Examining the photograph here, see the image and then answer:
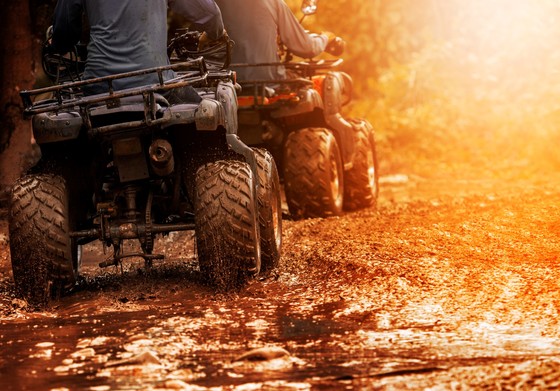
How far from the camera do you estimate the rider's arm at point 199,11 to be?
7977mm

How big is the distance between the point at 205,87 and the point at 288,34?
3.51 metres

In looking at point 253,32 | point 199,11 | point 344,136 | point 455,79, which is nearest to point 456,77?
point 455,79

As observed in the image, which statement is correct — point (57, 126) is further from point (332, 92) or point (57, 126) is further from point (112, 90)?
point (332, 92)

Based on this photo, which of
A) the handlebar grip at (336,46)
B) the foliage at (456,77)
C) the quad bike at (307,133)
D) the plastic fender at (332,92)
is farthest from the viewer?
the foliage at (456,77)

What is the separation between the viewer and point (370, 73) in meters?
21.8

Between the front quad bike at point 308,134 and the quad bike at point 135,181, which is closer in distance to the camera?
the quad bike at point 135,181

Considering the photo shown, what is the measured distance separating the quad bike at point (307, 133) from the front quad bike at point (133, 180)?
9.33ft

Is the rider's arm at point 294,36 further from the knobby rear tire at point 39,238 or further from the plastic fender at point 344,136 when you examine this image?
the knobby rear tire at point 39,238

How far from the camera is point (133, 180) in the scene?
7.27m

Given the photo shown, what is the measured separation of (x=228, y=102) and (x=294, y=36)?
12.7ft

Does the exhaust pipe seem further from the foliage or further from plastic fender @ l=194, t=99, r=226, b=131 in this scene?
the foliage

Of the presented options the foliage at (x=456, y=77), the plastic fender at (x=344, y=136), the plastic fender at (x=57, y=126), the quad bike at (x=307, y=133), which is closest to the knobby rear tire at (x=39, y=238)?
the plastic fender at (x=57, y=126)

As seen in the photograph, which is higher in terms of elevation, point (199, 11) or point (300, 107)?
point (199, 11)

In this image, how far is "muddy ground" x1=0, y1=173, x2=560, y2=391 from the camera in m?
5.11
